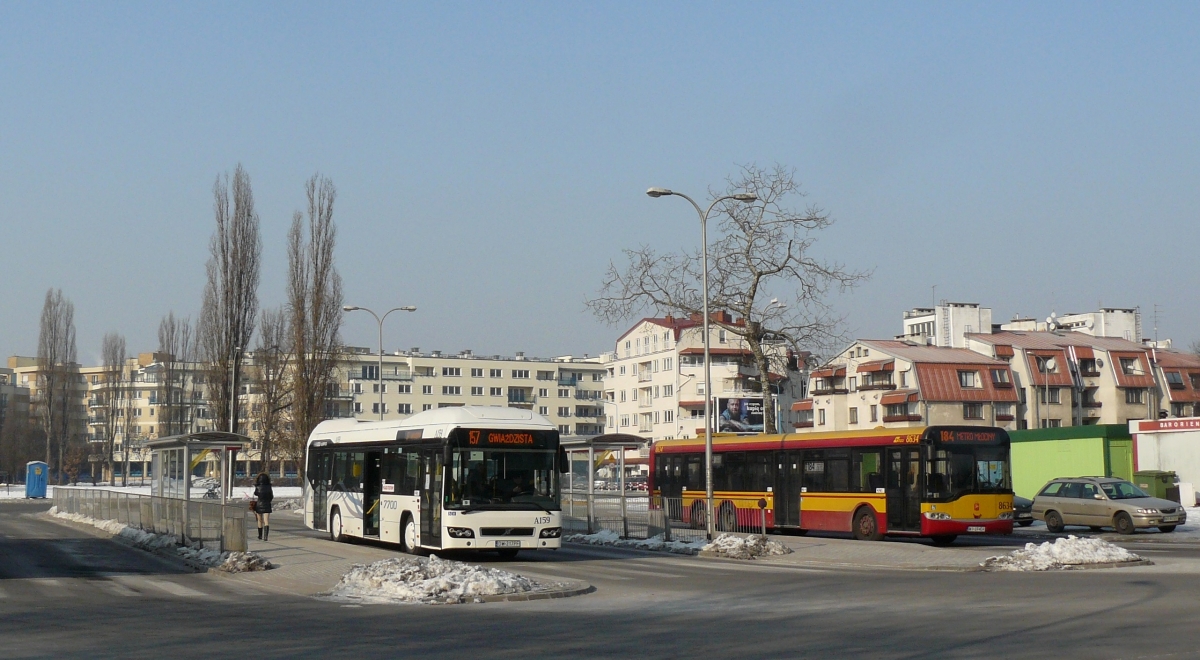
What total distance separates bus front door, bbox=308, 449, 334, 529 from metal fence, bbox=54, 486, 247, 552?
358 cm

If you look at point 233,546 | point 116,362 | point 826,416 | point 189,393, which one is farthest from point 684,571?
point 116,362

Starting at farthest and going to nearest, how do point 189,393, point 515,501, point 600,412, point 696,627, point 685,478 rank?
point 600,412 < point 189,393 < point 685,478 < point 515,501 < point 696,627

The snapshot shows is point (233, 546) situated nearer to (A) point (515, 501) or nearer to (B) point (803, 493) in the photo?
(A) point (515, 501)

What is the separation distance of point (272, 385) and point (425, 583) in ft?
175

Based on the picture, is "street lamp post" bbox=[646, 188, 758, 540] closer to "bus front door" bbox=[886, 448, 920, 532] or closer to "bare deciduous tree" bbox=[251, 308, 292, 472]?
"bus front door" bbox=[886, 448, 920, 532]

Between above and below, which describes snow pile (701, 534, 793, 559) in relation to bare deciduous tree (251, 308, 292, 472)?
below

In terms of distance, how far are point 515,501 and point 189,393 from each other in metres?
96.8

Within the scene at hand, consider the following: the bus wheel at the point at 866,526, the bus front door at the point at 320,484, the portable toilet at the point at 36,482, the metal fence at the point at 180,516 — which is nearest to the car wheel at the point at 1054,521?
the bus wheel at the point at 866,526

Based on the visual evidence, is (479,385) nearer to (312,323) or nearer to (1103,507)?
(312,323)

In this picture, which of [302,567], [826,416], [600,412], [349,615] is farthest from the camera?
[600,412]

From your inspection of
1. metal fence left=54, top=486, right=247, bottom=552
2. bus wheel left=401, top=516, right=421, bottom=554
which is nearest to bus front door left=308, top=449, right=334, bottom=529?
metal fence left=54, top=486, right=247, bottom=552

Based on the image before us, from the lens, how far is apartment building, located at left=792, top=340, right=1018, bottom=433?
92062mm

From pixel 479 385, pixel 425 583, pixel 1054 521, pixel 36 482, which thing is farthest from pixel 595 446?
pixel 479 385

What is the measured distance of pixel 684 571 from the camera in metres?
23.0
